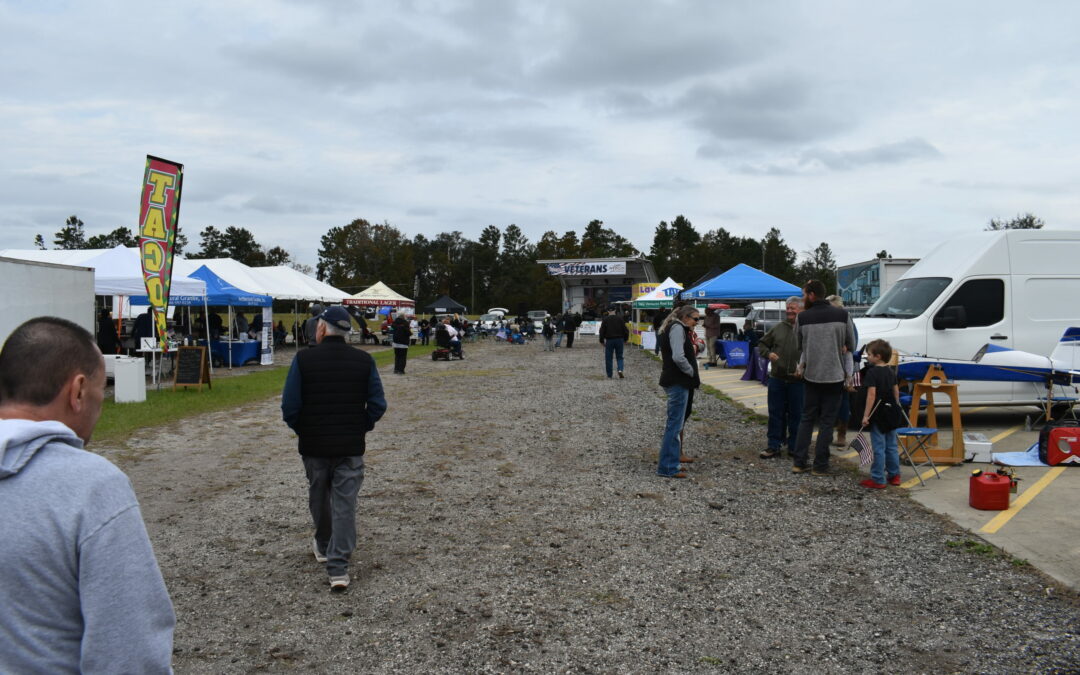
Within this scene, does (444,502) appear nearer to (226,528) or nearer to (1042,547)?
(226,528)

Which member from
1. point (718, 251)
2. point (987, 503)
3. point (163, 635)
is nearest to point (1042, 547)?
point (987, 503)

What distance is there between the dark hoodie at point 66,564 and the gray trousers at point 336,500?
3152 mm

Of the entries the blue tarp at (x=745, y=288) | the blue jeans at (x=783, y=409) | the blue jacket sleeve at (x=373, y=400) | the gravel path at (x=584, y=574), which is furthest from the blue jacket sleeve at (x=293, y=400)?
the blue tarp at (x=745, y=288)

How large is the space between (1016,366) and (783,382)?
345 centimetres

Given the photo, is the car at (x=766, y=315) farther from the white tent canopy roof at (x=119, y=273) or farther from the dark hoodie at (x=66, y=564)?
the dark hoodie at (x=66, y=564)

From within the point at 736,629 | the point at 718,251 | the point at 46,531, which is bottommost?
the point at 736,629

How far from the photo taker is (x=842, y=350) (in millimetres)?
7219

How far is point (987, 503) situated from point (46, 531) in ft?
21.5

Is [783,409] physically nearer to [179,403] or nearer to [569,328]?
[179,403]

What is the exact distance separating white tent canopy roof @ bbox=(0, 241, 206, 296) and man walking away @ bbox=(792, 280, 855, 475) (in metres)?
14.0

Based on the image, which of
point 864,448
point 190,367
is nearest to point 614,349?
point 190,367

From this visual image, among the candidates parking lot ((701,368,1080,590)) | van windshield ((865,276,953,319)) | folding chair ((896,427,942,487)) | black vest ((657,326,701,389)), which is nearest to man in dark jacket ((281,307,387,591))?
black vest ((657,326,701,389))

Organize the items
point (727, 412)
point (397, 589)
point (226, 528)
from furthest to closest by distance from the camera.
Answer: point (727, 412)
point (226, 528)
point (397, 589)

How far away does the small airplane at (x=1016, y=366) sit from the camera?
8.90 metres
